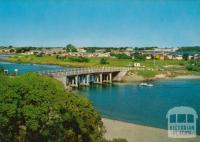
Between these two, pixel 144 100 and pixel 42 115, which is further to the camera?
pixel 144 100

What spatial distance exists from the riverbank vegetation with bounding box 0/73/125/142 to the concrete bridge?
4039 centimetres

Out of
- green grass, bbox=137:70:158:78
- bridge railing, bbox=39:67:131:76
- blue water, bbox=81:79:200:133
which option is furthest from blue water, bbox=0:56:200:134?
green grass, bbox=137:70:158:78

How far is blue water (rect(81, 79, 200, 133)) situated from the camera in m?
40.0

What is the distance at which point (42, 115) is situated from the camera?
69.8 feet

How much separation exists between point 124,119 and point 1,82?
56.6 ft

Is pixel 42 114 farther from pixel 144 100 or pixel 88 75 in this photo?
pixel 88 75

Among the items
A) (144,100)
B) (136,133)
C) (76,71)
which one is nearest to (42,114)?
(136,133)

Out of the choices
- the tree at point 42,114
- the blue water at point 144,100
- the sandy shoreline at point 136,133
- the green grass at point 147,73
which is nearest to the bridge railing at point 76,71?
the green grass at point 147,73

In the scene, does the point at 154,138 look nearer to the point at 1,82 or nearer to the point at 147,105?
the point at 1,82

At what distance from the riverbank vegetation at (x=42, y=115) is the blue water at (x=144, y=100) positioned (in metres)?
13.4

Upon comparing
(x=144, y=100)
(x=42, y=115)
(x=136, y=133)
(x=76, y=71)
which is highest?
(x=42, y=115)

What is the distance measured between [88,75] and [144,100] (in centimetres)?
2485

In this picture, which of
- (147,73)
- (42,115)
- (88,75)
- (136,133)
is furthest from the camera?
(147,73)

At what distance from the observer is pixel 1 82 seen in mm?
23156
